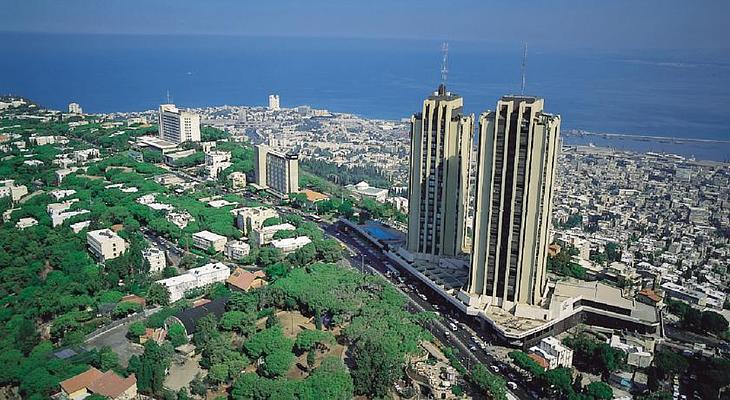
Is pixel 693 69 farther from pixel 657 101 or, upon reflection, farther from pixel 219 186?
pixel 219 186

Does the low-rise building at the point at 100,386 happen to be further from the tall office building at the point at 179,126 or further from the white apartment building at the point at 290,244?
the tall office building at the point at 179,126

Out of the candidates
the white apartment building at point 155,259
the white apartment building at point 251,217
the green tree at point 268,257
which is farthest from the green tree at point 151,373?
the white apartment building at point 251,217

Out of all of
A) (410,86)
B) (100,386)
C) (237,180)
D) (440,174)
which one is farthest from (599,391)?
(410,86)

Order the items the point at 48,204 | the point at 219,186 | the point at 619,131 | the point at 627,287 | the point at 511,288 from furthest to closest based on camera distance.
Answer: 1. the point at 619,131
2. the point at 219,186
3. the point at 48,204
4. the point at 627,287
5. the point at 511,288

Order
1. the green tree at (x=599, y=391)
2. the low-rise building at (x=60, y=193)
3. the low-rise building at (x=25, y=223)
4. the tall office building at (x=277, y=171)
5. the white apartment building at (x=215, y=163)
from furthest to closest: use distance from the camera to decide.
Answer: the white apartment building at (x=215, y=163) < the tall office building at (x=277, y=171) < the low-rise building at (x=60, y=193) < the low-rise building at (x=25, y=223) < the green tree at (x=599, y=391)

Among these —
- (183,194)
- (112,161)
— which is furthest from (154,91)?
(183,194)

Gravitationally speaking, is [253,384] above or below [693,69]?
below
